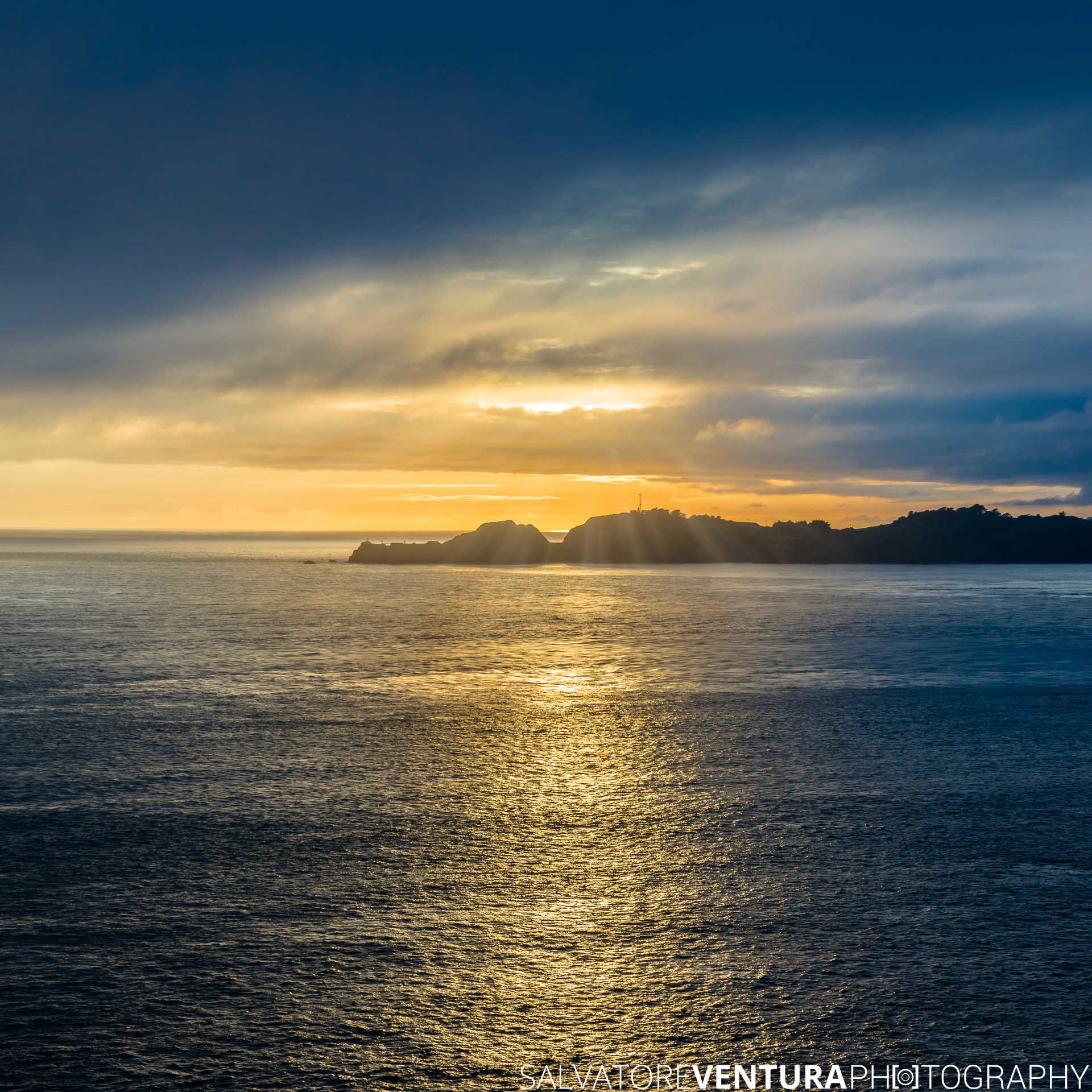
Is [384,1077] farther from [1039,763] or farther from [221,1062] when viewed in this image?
[1039,763]

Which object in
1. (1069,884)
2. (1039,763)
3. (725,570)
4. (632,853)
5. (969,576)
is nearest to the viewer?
(1069,884)

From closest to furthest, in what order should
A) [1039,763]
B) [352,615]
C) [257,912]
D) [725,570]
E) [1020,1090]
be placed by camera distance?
1. [1020,1090]
2. [257,912]
3. [1039,763]
4. [352,615]
5. [725,570]

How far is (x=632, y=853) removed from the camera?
11266 mm

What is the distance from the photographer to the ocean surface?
6.87m

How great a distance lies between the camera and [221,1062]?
6496 millimetres

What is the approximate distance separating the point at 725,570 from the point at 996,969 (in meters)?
180

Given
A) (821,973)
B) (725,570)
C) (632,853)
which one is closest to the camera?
(821,973)

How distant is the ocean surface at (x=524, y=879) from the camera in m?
6.87

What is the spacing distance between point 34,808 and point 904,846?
12.4 metres

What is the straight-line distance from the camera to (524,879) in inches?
403

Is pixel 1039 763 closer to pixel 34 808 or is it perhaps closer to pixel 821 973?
pixel 821 973

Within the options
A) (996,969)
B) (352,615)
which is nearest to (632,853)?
(996,969)

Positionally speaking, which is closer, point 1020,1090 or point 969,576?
point 1020,1090

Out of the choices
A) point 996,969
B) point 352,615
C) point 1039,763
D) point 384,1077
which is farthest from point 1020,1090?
point 352,615
